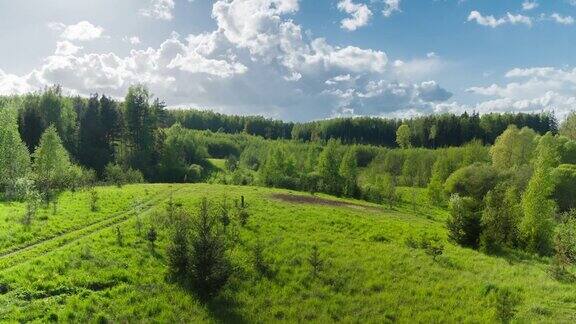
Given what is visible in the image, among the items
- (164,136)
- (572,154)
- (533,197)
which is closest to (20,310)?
(533,197)

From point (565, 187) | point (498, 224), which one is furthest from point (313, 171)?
point (498, 224)

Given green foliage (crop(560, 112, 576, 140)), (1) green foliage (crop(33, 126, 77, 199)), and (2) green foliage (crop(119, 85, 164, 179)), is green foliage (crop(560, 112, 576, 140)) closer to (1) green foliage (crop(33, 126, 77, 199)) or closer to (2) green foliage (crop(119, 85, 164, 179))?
(2) green foliage (crop(119, 85, 164, 179))

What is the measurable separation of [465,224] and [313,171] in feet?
217

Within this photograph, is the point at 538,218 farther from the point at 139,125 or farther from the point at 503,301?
the point at 139,125

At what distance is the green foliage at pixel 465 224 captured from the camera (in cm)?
4081

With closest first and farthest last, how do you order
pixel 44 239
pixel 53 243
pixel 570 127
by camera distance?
pixel 53 243, pixel 44 239, pixel 570 127

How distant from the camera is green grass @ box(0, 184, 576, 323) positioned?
2323 centimetres

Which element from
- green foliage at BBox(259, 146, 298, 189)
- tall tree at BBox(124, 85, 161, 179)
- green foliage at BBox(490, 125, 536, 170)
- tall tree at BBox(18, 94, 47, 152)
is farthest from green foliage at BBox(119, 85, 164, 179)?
green foliage at BBox(490, 125, 536, 170)

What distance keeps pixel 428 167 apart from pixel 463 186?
40.1 meters

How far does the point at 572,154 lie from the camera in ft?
288

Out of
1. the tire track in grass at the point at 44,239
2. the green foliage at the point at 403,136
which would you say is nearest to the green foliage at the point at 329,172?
the tire track in grass at the point at 44,239

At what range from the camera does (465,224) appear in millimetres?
40906

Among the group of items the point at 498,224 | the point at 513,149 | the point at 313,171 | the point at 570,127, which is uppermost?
the point at 570,127

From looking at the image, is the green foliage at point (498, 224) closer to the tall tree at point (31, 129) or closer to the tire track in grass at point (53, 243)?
the tire track in grass at point (53, 243)
